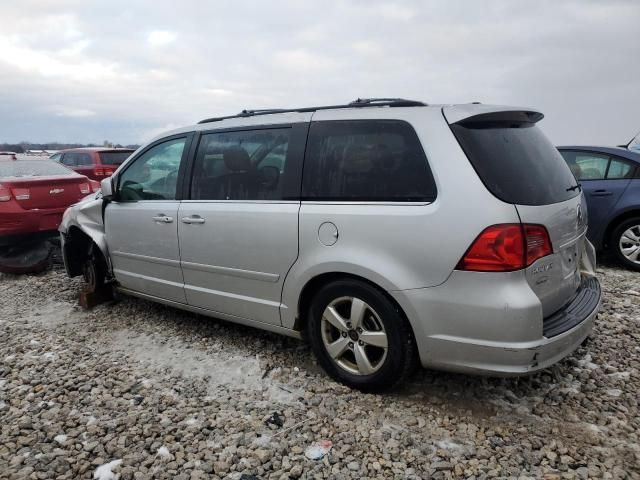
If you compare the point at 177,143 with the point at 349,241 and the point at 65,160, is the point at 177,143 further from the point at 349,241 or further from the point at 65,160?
the point at 65,160

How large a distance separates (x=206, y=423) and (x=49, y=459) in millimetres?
795

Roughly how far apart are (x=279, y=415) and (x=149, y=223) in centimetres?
201

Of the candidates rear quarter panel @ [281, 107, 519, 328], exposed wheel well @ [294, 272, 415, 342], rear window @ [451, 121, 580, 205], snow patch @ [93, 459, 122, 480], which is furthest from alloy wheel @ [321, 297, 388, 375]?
snow patch @ [93, 459, 122, 480]

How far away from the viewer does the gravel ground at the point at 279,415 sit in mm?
2418

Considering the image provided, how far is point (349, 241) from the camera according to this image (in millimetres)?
2836

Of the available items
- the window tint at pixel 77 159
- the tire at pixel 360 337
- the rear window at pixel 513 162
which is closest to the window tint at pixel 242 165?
the tire at pixel 360 337

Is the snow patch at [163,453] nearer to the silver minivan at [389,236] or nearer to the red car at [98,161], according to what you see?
the silver minivan at [389,236]

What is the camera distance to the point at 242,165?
138 inches

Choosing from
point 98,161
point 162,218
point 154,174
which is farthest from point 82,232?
point 98,161

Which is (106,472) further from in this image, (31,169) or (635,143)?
(635,143)

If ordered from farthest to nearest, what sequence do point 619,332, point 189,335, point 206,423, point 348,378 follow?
point 189,335 < point 619,332 < point 348,378 < point 206,423

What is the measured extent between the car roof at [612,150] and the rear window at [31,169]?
685 centimetres

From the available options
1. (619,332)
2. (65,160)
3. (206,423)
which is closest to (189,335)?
(206,423)

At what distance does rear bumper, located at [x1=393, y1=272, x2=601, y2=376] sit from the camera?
8.00 feet
